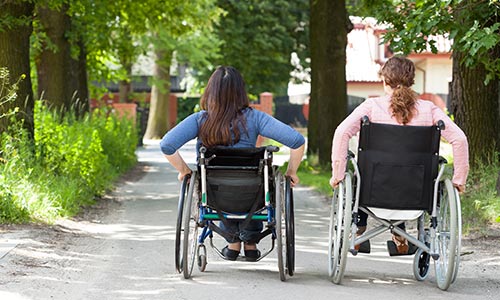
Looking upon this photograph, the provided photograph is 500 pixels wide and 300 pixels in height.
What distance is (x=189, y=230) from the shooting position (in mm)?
8289

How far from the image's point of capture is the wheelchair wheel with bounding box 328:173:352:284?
7934 mm

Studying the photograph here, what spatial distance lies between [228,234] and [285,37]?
40628 millimetres

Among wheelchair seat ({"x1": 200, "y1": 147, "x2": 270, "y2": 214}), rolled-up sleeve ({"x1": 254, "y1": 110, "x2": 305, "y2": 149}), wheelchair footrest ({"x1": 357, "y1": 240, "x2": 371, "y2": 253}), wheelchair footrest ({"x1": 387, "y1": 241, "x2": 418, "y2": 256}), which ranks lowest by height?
wheelchair footrest ({"x1": 387, "y1": 241, "x2": 418, "y2": 256})

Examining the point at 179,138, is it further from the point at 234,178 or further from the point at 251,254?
the point at 251,254

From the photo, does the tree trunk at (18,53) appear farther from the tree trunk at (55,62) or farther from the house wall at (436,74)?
the house wall at (436,74)

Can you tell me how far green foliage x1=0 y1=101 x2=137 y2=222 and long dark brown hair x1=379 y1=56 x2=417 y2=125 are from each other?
15.7ft

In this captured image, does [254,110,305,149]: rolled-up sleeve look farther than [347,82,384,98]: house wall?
No

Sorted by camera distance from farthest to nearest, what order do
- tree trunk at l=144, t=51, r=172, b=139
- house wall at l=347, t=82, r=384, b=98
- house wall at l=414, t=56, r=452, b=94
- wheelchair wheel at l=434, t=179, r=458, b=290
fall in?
house wall at l=347, t=82, r=384, b=98 → tree trunk at l=144, t=51, r=172, b=139 → house wall at l=414, t=56, r=452, b=94 → wheelchair wheel at l=434, t=179, r=458, b=290

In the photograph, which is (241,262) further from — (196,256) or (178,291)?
(178,291)

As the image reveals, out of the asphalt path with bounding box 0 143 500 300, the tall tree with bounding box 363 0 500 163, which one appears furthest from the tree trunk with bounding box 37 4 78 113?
the asphalt path with bounding box 0 143 500 300

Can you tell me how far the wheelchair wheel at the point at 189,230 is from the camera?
8.13 metres

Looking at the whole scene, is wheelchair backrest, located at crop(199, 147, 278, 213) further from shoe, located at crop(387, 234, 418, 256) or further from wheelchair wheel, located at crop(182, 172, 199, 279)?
shoe, located at crop(387, 234, 418, 256)

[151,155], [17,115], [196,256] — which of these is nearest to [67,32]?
[17,115]

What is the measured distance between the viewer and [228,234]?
852cm
